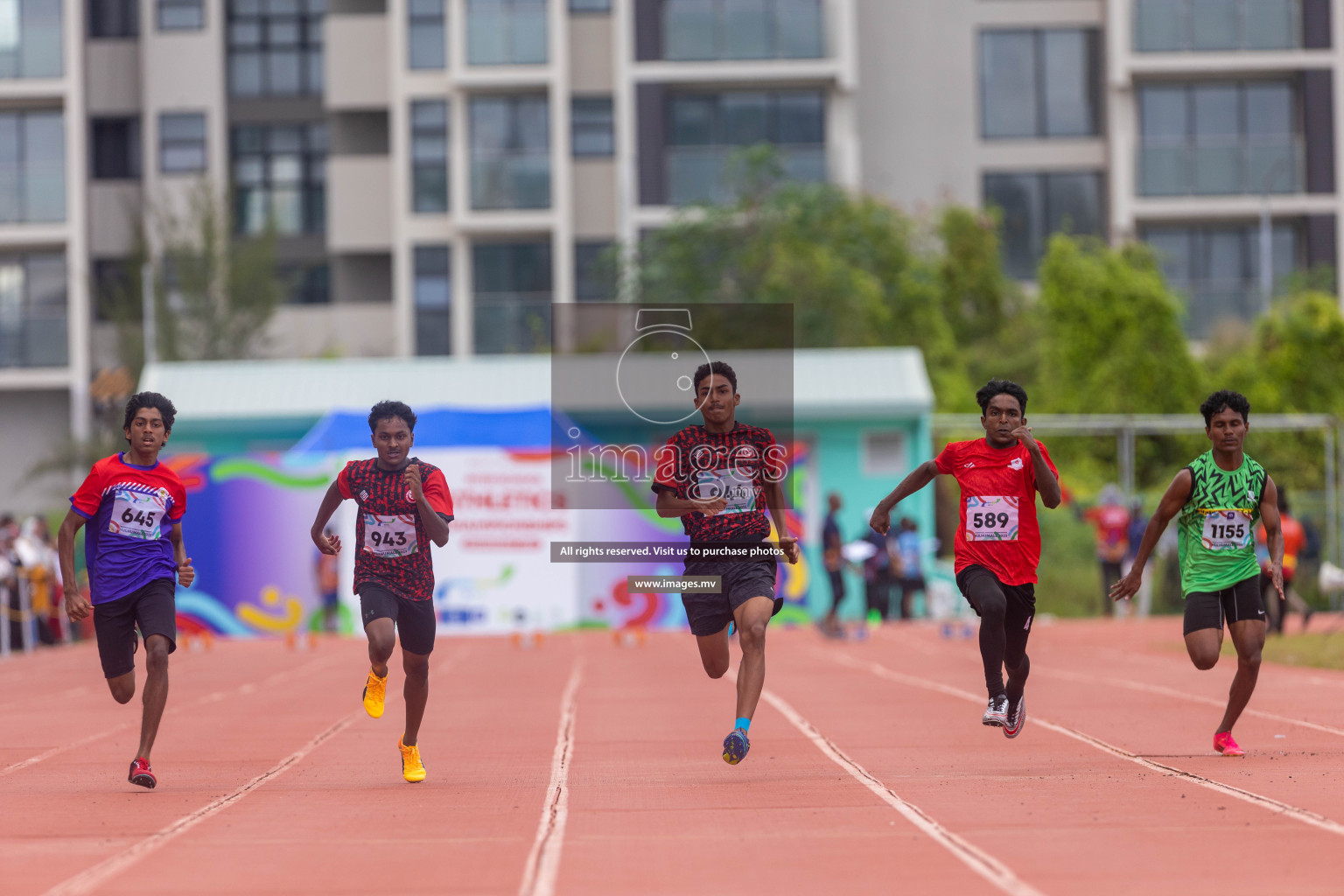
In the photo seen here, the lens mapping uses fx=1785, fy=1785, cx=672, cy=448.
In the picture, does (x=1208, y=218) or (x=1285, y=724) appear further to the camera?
(x=1208, y=218)

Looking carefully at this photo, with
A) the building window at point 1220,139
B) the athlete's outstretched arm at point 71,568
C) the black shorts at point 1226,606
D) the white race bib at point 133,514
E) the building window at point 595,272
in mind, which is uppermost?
the building window at point 1220,139

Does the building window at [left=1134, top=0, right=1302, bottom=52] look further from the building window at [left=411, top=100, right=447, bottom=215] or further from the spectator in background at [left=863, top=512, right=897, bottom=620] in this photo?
the spectator in background at [left=863, top=512, right=897, bottom=620]

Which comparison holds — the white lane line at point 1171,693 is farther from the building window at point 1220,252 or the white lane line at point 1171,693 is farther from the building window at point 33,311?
the building window at point 33,311

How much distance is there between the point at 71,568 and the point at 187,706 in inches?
246

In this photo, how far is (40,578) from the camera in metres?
25.3

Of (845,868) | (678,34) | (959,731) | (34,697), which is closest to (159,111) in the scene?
(678,34)

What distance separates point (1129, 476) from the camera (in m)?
28.4

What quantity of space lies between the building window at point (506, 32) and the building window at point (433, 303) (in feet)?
15.4

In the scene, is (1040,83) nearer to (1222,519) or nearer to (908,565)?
(908,565)

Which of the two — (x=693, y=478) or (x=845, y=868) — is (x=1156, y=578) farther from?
(x=845, y=868)

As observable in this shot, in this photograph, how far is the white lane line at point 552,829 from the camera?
20.8 feet

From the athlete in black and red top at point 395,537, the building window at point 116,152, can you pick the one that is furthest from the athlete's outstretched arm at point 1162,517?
the building window at point 116,152

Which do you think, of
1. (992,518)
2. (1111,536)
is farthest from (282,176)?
(992,518)

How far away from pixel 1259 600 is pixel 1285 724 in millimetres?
2357
